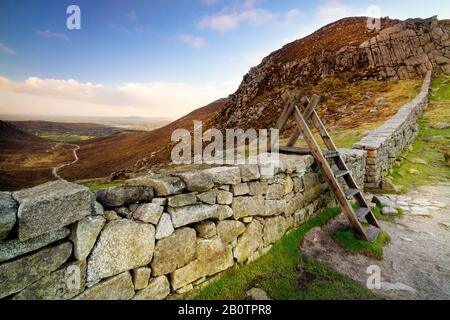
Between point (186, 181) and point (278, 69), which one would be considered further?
point (278, 69)

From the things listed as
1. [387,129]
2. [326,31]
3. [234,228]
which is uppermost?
[326,31]

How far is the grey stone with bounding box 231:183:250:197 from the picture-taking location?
3934mm

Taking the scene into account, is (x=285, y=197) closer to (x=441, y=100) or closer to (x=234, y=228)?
(x=234, y=228)

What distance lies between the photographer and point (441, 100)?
19.6m

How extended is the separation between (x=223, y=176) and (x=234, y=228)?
2.93 ft

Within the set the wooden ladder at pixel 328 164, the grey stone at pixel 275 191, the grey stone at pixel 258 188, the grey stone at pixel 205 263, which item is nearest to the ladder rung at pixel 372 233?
the wooden ladder at pixel 328 164

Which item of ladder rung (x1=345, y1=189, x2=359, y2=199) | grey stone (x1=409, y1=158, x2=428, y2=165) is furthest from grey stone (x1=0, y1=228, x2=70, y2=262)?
grey stone (x1=409, y1=158, x2=428, y2=165)

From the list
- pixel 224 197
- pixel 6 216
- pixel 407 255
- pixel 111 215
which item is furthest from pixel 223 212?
pixel 407 255

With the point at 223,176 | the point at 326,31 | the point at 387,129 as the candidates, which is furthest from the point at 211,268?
the point at 326,31

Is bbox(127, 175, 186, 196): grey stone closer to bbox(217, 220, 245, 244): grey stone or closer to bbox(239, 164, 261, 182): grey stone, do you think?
bbox(217, 220, 245, 244): grey stone

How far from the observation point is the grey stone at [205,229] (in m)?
3.53

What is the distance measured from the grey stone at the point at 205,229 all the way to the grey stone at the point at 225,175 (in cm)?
60

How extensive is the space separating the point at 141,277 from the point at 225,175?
1.71m

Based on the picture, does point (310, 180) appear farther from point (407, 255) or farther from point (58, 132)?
point (58, 132)
